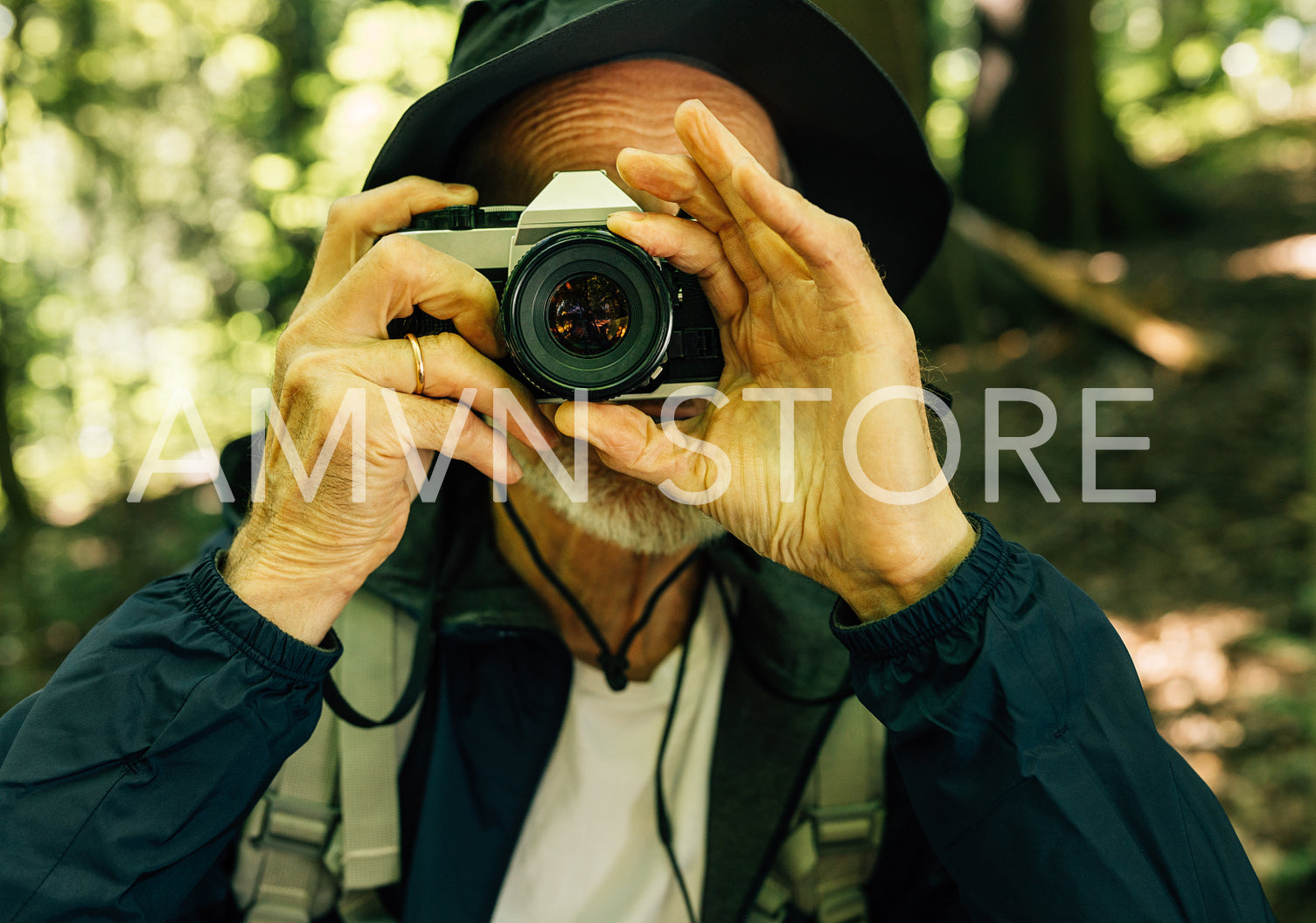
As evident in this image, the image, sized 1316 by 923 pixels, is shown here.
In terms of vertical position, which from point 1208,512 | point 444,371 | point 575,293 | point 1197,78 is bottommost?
Result: point 1208,512

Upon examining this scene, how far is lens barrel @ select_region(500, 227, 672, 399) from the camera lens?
1.22 m

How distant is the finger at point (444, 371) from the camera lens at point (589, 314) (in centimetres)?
12

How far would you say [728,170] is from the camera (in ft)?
3.93

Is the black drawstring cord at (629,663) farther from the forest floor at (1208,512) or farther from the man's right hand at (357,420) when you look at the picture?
the forest floor at (1208,512)

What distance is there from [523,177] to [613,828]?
135 cm

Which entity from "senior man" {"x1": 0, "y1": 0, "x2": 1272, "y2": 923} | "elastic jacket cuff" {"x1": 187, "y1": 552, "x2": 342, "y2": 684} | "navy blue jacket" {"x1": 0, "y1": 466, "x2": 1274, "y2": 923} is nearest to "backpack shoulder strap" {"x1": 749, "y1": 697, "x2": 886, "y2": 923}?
"senior man" {"x1": 0, "y1": 0, "x2": 1272, "y2": 923}

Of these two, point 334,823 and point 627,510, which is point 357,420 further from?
point 334,823

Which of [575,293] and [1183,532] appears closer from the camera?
[575,293]

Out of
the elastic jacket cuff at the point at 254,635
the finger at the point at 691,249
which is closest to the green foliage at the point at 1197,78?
the finger at the point at 691,249

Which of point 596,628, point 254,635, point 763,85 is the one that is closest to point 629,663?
point 596,628

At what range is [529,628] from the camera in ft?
5.26

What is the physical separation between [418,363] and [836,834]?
46.0 inches

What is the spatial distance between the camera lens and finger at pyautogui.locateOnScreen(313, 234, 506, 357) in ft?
0.38

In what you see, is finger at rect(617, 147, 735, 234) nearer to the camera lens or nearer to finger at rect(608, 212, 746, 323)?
finger at rect(608, 212, 746, 323)
